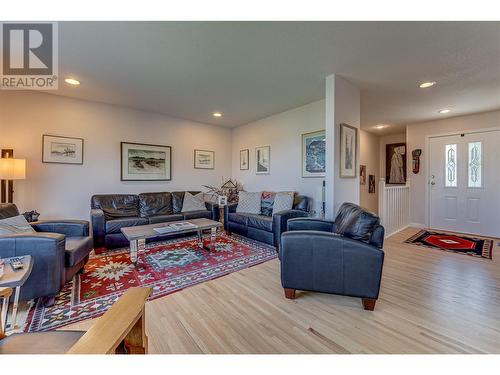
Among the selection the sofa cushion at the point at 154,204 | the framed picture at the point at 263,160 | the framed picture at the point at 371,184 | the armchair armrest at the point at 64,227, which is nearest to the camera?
the armchair armrest at the point at 64,227

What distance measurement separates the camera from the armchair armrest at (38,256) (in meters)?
1.75

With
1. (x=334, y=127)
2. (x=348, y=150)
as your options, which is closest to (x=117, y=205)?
(x=334, y=127)

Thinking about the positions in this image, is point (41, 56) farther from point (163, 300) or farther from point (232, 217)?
point (232, 217)

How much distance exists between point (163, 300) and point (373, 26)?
9.93ft

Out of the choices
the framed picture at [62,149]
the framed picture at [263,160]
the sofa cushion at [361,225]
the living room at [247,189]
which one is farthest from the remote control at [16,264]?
the framed picture at [263,160]

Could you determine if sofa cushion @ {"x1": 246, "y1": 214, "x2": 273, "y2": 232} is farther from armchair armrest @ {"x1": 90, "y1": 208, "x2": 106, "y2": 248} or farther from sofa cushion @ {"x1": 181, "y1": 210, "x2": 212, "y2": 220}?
armchair armrest @ {"x1": 90, "y1": 208, "x2": 106, "y2": 248}

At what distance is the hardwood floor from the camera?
142cm

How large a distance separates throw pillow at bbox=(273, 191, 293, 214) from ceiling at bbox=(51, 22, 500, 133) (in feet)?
5.51

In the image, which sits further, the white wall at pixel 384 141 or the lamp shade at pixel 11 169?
the white wall at pixel 384 141

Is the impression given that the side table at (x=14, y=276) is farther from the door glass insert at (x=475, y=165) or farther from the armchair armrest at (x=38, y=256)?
the door glass insert at (x=475, y=165)

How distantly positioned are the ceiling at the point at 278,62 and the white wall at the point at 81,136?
333mm

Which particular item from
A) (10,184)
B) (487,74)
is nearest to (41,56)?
(10,184)

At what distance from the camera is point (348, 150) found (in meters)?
3.03

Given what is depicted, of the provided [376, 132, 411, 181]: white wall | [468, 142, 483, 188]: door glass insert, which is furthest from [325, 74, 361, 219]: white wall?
[376, 132, 411, 181]: white wall
